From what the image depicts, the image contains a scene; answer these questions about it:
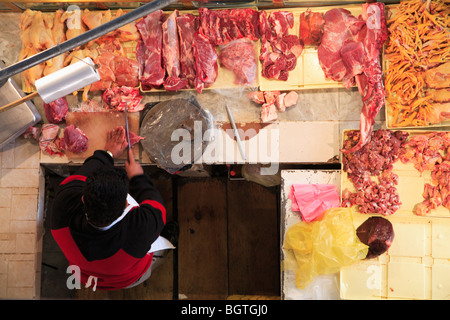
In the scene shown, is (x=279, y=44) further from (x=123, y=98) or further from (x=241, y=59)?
(x=123, y=98)

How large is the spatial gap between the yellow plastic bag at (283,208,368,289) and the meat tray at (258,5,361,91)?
113 cm

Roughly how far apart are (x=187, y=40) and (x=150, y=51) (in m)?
0.36

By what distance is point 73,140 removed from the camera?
4.04 metres

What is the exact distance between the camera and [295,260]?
3.87 m

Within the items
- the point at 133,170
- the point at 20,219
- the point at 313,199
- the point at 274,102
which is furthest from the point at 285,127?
the point at 20,219

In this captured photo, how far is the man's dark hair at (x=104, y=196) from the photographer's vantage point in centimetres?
276

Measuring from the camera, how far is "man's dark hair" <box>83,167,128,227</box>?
276 cm

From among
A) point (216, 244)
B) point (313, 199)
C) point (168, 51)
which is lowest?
point (216, 244)

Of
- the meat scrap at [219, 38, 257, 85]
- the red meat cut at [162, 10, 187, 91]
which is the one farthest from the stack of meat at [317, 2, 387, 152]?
the red meat cut at [162, 10, 187, 91]

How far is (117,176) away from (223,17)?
77.2 inches

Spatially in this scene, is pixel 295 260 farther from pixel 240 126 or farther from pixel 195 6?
pixel 195 6

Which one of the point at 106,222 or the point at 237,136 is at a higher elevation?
the point at 237,136

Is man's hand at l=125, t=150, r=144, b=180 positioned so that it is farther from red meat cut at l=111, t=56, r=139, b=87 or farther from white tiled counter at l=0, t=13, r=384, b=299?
red meat cut at l=111, t=56, r=139, b=87

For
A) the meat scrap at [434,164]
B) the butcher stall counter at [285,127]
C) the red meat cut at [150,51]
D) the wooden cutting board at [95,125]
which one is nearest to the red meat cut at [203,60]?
the butcher stall counter at [285,127]
